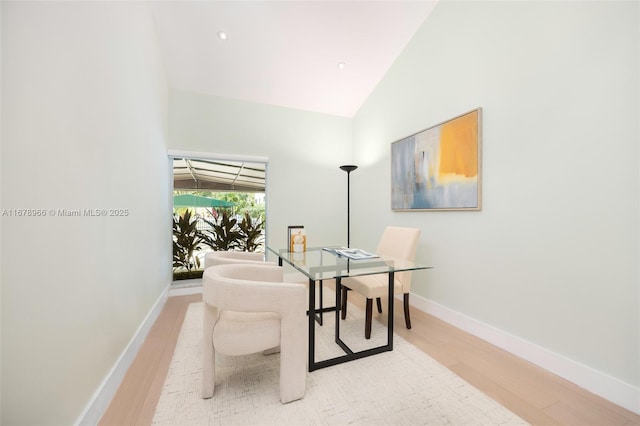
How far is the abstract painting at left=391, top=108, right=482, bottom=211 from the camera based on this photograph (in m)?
2.32

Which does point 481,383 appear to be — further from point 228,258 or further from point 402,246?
point 228,258

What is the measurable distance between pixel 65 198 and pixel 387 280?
2192 mm

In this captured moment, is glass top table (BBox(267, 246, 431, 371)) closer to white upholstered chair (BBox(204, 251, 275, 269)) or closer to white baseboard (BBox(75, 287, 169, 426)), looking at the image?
white upholstered chair (BBox(204, 251, 275, 269))

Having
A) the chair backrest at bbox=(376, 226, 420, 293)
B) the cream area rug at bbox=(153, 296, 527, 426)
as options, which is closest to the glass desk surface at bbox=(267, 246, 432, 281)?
the chair backrest at bbox=(376, 226, 420, 293)

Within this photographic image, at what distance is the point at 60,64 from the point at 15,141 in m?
0.47

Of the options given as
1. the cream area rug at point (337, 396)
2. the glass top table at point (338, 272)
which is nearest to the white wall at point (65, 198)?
the cream area rug at point (337, 396)

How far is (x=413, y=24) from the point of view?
9.49 ft

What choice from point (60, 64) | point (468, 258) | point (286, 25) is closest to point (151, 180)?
point (60, 64)

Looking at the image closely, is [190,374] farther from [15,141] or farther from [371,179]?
[371,179]

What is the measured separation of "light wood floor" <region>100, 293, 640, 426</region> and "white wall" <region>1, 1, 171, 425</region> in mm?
215

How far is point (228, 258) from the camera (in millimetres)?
2320

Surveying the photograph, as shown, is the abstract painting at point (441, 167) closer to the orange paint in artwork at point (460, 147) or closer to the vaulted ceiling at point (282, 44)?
the orange paint in artwork at point (460, 147)

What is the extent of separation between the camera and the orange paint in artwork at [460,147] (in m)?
2.30

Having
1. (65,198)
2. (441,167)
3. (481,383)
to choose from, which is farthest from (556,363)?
(65,198)
